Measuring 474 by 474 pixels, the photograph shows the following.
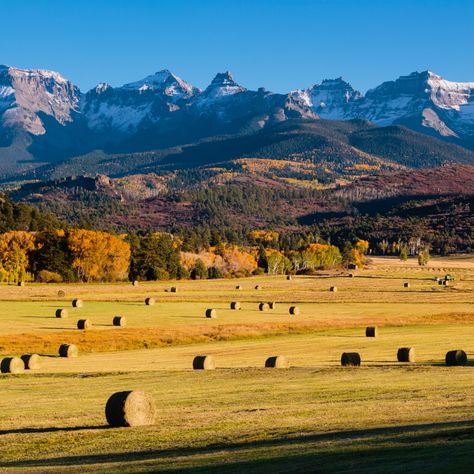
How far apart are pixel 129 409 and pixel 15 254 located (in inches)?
4551

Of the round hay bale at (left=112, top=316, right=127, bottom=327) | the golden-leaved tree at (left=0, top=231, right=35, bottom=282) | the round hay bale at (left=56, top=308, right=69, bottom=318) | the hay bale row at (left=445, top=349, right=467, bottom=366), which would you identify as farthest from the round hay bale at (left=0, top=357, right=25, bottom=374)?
the golden-leaved tree at (left=0, top=231, right=35, bottom=282)

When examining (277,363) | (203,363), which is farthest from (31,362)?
(277,363)

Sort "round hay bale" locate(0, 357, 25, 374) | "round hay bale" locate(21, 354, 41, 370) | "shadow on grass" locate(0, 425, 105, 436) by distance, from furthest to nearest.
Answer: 1. "round hay bale" locate(21, 354, 41, 370)
2. "round hay bale" locate(0, 357, 25, 374)
3. "shadow on grass" locate(0, 425, 105, 436)

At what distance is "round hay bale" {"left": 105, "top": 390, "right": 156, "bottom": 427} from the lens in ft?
69.0

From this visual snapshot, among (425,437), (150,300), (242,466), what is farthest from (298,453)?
(150,300)

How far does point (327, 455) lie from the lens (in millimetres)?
16172

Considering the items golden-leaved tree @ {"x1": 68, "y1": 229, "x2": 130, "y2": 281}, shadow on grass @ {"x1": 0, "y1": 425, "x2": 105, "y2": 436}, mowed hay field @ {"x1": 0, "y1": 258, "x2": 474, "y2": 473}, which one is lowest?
shadow on grass @ {"x1": 0, "y1": 425, "x2": 105, "y2": 436}

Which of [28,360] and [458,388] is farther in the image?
[28,360]

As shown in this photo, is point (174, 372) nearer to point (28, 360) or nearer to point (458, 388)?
point (28, 360)

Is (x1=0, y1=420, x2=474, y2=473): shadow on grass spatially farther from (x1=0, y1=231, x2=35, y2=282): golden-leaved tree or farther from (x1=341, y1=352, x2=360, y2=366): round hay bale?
(x1=0, y1=231, x2=35, y2=282): golden-leaved tree

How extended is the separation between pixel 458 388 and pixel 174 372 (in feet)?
40.9

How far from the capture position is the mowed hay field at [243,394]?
16.9 meters

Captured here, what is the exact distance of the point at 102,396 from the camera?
93.7ft

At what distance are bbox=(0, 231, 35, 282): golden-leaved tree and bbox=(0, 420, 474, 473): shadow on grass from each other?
115588 mm
